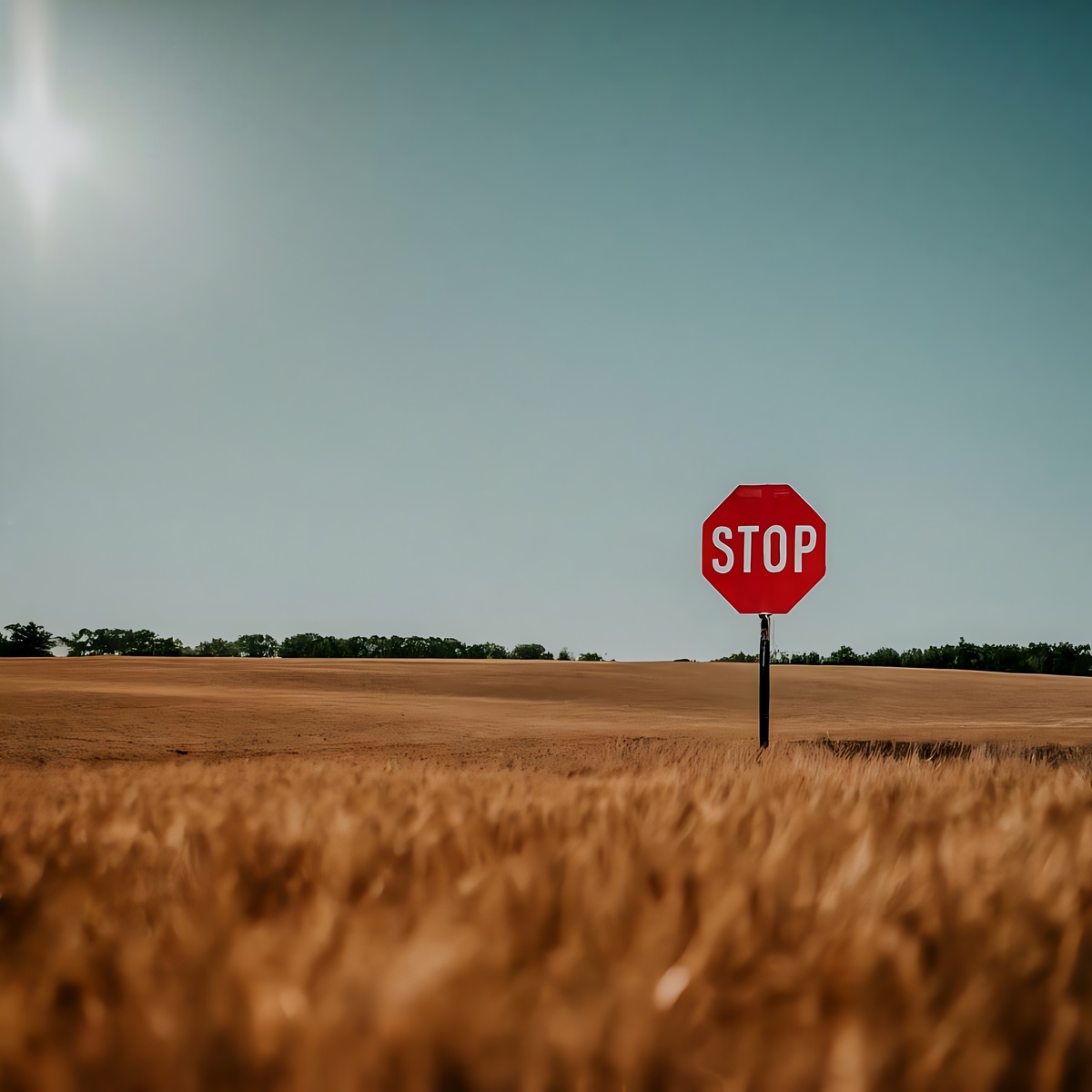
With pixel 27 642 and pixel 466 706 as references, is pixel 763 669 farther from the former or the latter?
pixel 27 642

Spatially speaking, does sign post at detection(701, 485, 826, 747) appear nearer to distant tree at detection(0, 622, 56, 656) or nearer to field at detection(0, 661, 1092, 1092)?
field at detection(0, 661, 1092, 1092)

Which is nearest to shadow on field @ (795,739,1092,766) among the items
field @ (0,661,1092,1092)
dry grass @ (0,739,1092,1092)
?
field @ (0,661,1092,1092)

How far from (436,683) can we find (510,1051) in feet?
77.1

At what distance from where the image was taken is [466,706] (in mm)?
17766

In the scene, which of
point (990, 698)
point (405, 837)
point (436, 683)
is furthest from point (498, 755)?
point (990, 698)

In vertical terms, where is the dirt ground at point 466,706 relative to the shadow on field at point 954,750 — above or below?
below

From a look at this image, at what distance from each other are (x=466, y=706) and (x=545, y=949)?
684 inches

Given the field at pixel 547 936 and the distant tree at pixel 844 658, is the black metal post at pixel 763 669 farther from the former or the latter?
the distant tree at pixel 844 658

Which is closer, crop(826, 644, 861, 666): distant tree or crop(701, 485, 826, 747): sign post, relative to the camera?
crop(701, 485, 826, 747): sign post

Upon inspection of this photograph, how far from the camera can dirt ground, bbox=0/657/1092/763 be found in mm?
10250

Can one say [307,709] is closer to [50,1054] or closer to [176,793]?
[176,793]

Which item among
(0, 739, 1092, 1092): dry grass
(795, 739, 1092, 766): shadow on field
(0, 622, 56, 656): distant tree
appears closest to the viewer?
(0, 739, 1092, 1092): dry grass

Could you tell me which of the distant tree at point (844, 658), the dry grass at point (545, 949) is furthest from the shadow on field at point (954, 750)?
the distant tree at point (844, 658)

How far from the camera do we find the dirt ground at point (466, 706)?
1025cm
